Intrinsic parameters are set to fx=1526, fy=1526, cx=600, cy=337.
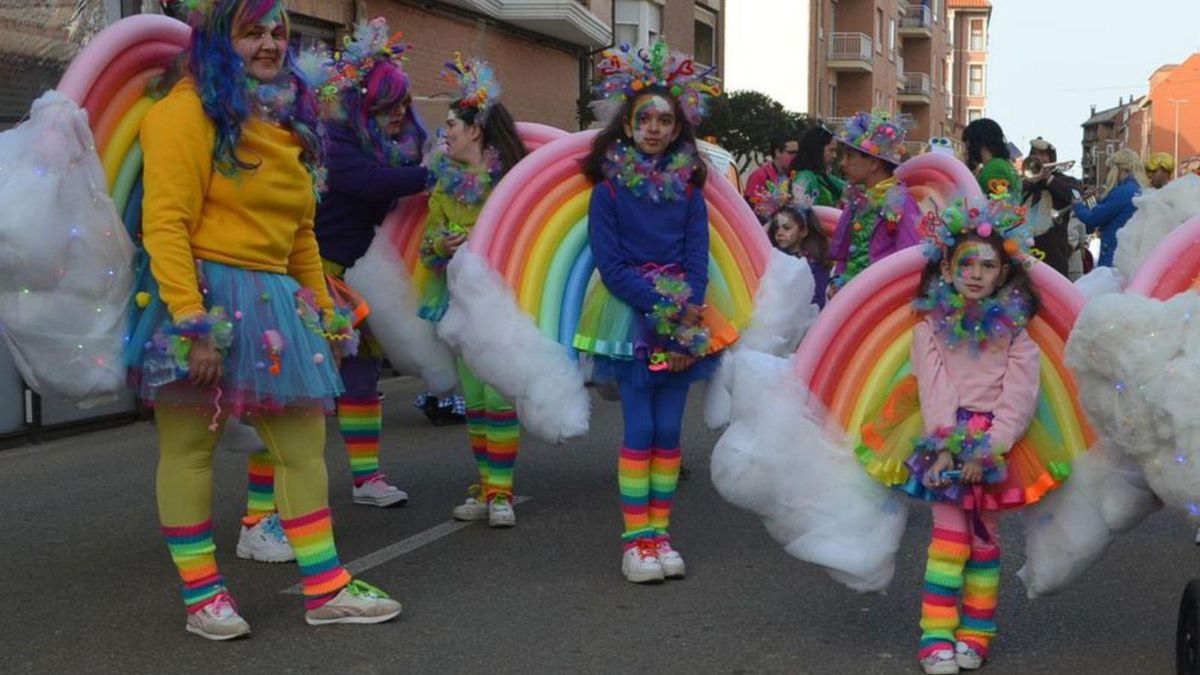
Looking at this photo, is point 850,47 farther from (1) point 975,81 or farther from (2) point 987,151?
(1) point 975,81

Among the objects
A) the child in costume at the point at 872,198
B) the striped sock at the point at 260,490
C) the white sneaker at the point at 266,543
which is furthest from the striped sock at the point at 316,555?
the child in costume at the point at 872,198

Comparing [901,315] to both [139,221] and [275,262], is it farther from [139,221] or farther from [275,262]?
[139,221]

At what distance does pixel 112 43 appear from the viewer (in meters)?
4.89

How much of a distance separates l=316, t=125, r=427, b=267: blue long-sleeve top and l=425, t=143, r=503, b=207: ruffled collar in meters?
0.08

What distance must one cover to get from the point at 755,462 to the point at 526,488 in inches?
118

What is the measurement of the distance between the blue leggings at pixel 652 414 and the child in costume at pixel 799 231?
9.26 ft

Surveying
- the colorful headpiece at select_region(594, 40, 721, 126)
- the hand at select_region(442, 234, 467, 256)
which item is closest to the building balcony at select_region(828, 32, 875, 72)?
the hand at select_region(442, 234, 467, 256)

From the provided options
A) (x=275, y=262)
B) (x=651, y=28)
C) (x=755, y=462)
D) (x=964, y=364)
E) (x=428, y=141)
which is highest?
(x=651, y=28)

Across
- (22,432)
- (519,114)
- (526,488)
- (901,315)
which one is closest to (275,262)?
(901,315)

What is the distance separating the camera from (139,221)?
496cm

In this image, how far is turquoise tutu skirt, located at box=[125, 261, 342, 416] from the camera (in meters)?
4.74

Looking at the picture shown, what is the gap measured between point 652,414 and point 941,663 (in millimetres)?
1649

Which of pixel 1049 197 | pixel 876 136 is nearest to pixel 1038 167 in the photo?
pixel 1049 197

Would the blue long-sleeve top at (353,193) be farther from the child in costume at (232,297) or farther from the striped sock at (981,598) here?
the striped sock at (981,598)
